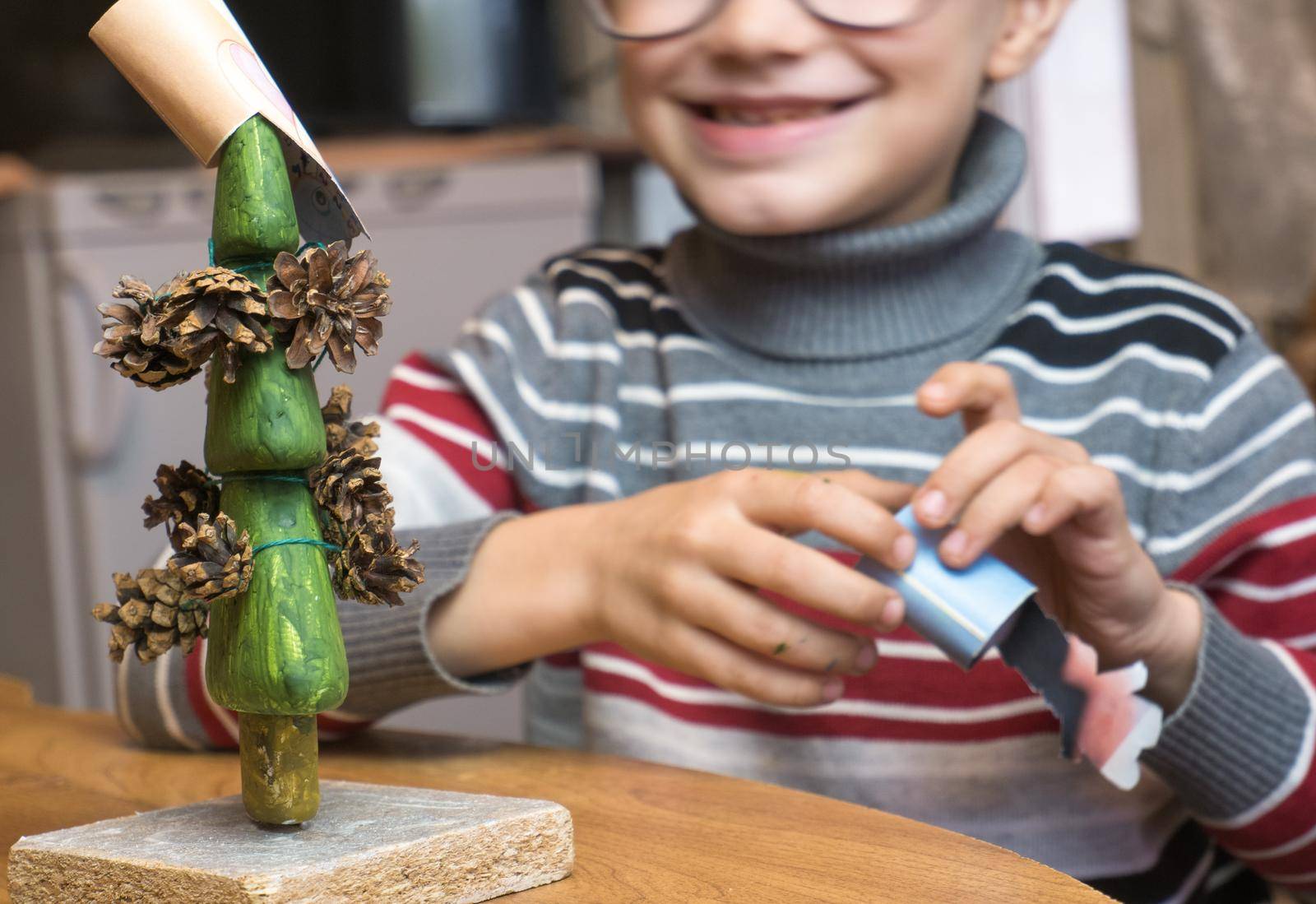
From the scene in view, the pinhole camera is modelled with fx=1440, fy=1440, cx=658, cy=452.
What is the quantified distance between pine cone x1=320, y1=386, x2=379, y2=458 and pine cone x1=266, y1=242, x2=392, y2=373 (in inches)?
1.7

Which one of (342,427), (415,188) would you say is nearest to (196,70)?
(342,427)

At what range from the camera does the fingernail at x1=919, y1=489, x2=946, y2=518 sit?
0.64 m

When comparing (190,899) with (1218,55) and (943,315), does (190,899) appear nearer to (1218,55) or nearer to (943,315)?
(943,315)

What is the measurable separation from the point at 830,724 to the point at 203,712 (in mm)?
388

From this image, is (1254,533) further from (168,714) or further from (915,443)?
(168,714)

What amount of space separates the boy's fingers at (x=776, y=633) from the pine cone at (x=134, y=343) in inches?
10.9

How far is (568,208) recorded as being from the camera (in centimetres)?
238

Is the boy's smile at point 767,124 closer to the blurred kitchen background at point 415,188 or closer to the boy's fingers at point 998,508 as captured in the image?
the boy's fingers at point 998,508

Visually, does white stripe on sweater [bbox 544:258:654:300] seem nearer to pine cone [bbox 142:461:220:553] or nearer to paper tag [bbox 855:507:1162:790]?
paper tag [bbox 855:507:1162:790]

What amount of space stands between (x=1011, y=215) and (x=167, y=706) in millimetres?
1869

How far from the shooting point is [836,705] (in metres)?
0.90

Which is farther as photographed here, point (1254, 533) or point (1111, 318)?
point (1111, 318)

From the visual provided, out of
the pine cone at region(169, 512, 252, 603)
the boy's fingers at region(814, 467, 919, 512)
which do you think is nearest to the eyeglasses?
the boy's fingers at region(814, 467, 919, 512)

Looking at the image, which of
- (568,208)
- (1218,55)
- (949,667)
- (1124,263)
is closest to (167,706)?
(949,667)
